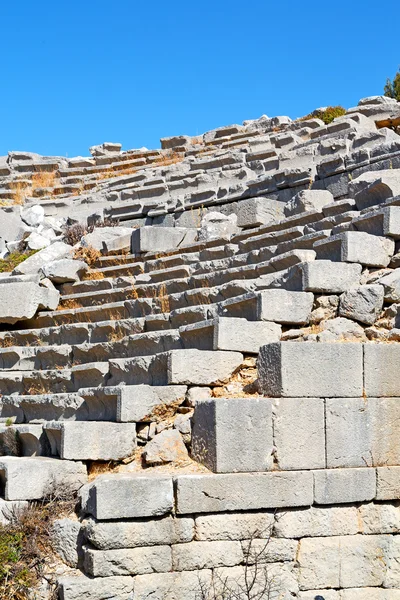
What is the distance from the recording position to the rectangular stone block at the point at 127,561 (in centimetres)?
695

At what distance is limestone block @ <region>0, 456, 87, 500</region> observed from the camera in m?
7.87

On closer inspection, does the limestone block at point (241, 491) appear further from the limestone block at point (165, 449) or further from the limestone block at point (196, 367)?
the limestone block at point (196, 367)

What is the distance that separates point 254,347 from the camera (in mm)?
8508

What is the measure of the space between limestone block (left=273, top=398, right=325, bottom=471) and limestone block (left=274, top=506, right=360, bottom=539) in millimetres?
398

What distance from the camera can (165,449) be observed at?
7891 millimetres

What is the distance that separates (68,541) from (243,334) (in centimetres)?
264

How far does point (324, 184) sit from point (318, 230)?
12.7ft

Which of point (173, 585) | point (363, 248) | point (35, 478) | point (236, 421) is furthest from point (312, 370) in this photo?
point (35, 478)

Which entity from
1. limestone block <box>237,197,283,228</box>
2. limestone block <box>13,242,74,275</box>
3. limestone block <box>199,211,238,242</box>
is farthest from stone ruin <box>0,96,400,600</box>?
limestone block <box>13,242,74,275</box>

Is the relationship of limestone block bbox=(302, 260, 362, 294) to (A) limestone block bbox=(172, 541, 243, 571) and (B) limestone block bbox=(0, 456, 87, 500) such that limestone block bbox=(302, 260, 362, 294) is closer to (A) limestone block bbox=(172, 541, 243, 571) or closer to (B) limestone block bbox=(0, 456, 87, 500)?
(A) limestone block bbox=(172, 541, 243, 571)

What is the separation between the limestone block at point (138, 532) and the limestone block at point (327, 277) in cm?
284

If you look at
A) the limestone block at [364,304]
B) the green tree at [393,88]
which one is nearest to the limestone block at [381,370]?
the limestone block at [364,304]

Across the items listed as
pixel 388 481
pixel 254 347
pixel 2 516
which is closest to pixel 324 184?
pixel 254 347

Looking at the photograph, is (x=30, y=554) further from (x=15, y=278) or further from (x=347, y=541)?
(x=15, y=278)
